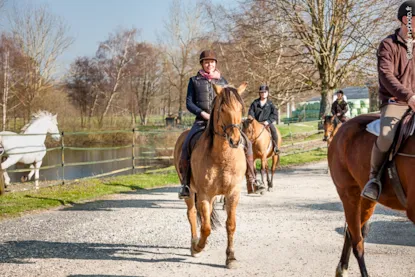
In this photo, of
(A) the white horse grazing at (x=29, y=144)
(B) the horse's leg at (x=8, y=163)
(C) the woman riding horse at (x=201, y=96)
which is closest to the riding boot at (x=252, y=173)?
(C) the woman riding horse at (x=201, y=96)

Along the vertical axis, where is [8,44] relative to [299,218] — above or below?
above

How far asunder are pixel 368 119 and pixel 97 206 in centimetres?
714

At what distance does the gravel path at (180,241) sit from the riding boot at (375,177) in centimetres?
149

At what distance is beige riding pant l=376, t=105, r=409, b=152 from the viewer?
4121 millimetres

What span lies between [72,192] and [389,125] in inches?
366

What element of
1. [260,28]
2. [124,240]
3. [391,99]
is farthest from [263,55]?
[391,99]

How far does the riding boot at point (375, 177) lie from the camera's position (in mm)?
4227

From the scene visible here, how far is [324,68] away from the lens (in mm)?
24266

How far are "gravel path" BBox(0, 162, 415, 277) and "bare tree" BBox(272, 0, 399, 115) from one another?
14366mm

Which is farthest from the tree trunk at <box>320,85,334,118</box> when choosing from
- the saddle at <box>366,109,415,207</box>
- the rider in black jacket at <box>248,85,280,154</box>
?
the saddle at <box>366,109,415,207</box>

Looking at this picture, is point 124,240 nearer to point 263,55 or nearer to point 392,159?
point 392,159

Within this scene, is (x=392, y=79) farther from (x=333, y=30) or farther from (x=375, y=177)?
(x=333, y=30)

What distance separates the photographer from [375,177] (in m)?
4.28

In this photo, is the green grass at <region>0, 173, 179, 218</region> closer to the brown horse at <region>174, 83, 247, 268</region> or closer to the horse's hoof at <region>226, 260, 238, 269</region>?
the brown horse at <region>174, 83, 247, 268</region>
